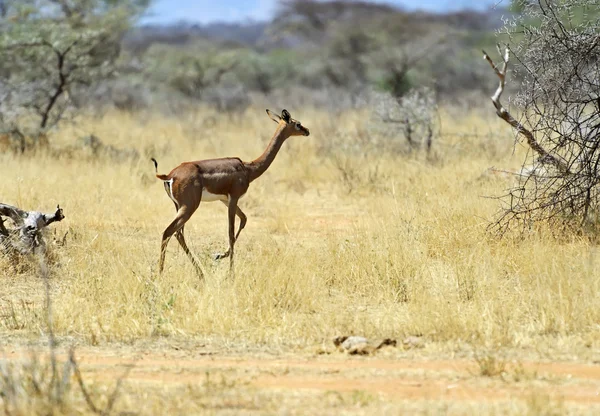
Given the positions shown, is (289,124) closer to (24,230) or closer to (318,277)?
(318,277)

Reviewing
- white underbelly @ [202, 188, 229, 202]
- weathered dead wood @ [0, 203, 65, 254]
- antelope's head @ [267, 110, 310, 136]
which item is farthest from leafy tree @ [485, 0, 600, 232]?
weathered dead wood @ [0, 203, 65, 254]

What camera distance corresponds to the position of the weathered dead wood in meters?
7.88

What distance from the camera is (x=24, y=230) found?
7969mm

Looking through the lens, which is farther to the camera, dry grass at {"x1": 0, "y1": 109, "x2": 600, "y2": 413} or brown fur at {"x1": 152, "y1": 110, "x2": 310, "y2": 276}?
brown fur at {"x1": 152, "y1": 110, "x2": 310, "y2": 276}

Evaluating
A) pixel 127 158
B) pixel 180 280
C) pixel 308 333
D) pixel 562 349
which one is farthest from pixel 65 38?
pixel 562 349

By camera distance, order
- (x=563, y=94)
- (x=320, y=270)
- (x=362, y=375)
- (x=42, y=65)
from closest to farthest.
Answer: (x=362, y=375), (x=320, y=270), (x=563, y=94), (x=42, y=65)

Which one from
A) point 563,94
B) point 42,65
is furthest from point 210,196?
point 42,65

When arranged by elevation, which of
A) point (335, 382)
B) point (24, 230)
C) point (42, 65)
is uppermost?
point (42, 65)

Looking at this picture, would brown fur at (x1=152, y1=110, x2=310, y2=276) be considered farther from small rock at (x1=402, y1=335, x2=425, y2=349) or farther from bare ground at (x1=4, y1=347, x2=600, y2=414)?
small rock at (x1=402, y1=335, x2=425, y2=349)

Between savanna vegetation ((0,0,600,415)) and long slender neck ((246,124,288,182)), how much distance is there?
73 cm

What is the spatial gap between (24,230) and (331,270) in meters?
2.82

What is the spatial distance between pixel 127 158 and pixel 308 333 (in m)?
9.16

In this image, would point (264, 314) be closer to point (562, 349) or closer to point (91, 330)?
point (91, 330)

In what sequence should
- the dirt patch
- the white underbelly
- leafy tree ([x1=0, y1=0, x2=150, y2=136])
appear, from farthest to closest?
leafy tree ([x1=0, y1=0, x2=150, y2=136]) → the white underbelly → the dirt patch
